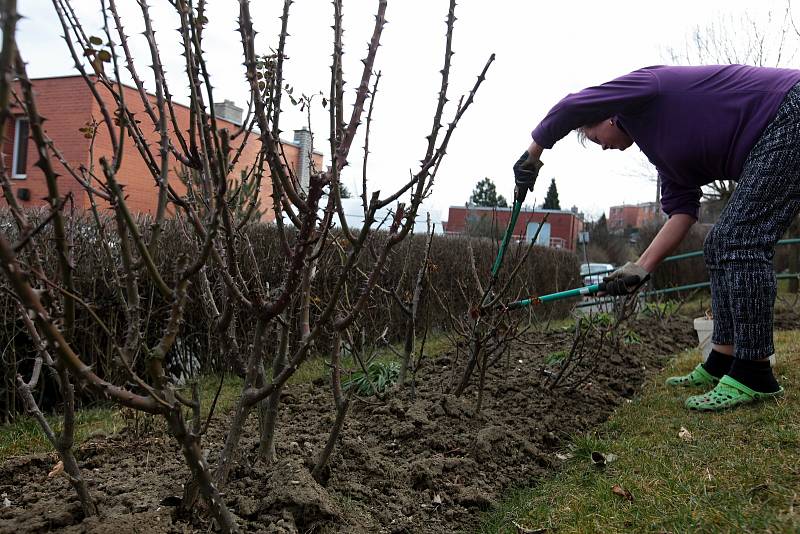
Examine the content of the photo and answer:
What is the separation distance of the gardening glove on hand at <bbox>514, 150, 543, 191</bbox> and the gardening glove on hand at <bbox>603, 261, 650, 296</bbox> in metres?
0.64

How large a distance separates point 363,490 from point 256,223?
3.88m

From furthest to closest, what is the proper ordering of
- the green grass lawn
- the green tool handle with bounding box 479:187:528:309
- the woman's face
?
the woman's face → the green tool handle with bounding box 479:187:528:309 → the green grass lawn

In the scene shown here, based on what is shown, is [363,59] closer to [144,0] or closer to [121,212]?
[144,0]

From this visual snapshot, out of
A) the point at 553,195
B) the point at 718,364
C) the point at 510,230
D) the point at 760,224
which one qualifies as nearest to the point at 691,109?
the point at 760,224

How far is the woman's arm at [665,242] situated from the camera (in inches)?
131

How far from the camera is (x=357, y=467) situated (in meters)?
2.32

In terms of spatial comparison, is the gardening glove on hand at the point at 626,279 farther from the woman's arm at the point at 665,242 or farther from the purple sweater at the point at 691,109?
the purple sweater at the point at 691,109

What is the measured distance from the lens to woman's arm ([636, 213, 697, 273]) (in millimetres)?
3340

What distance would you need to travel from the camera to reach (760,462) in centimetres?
207

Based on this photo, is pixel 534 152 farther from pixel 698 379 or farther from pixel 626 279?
pixel 698 379

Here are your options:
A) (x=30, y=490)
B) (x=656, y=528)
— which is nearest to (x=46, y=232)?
(x=30, y=490)

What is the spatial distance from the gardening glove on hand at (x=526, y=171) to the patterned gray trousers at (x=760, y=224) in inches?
35.2

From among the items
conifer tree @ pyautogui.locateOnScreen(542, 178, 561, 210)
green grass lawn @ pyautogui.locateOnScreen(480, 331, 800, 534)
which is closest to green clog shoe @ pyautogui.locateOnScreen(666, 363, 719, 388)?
green grass lawn @ pyautogui.locateOnScreen(480, 331, 800, 534)

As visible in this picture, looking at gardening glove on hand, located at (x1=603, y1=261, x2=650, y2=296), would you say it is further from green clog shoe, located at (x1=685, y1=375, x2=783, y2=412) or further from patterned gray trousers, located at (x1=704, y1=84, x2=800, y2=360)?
green clog shoe, located at (x1=685, y1=375, x2=783, y2=412)
